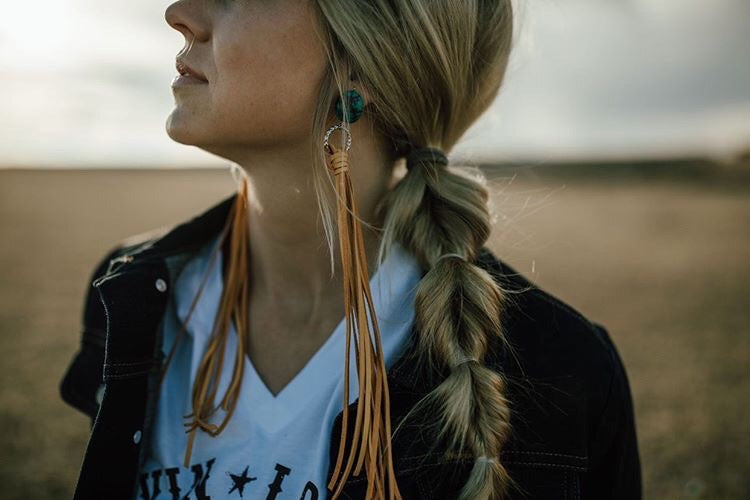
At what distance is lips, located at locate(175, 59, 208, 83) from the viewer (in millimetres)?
1851

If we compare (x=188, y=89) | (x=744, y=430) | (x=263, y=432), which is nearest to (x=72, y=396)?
(x=263, y=432)

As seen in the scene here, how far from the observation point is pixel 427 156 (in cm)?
204

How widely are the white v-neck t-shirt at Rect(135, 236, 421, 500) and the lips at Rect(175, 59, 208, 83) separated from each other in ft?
2.39

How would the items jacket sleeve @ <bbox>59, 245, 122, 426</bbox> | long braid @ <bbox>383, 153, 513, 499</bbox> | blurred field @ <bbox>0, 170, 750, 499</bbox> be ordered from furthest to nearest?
blurred field @ <bbox>0, 170, 750, 499</bbox>
jacket sleeve @ <bbox>59, 245, 122, 426</bbox>
long braid @ <bbox>383, 153, 513, 499</bbox>

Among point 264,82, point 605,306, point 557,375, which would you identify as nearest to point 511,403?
point 557,375

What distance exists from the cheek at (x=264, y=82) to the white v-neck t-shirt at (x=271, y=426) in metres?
0.50

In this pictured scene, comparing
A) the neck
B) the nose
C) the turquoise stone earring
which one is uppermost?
the nose

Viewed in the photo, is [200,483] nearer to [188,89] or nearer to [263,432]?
[263,432]

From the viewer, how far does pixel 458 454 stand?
1646 mm

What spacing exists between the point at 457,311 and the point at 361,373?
30cm

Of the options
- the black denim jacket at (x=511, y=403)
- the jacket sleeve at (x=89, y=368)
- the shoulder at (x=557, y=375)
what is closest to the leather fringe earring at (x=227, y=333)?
the black denim jacket at (x=511, y=403)

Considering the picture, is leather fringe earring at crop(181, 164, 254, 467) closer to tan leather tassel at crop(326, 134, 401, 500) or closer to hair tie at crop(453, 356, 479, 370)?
tan leather tassel at crop(326, 134, 401, 500)

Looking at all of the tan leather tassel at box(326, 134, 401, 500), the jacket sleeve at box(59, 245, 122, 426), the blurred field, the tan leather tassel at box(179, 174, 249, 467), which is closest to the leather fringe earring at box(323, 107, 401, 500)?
the tan leather tassel at box(326, 134, 401, 500)

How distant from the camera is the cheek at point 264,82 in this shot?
1765 millimetres
